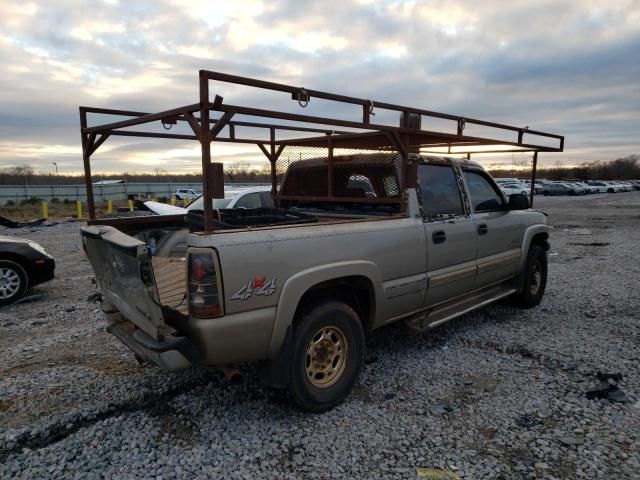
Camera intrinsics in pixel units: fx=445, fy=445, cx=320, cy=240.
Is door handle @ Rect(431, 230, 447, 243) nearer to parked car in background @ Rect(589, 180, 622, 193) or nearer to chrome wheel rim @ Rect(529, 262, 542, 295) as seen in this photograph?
chrome wheel rim @ Rect(529, 262, 542, 295)

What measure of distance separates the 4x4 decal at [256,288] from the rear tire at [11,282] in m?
4.93

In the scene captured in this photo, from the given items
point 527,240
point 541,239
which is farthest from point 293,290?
point 541,239

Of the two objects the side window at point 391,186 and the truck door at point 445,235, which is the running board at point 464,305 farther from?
the side window at point 391,186

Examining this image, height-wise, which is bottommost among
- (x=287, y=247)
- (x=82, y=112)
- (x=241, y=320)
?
(x=241, y=320)

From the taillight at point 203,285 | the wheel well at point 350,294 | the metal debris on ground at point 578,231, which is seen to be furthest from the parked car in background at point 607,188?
the taillight at point 203,285

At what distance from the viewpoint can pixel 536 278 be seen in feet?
19.6

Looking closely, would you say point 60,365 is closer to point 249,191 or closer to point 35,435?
point 35,435

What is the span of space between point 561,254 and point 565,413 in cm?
803

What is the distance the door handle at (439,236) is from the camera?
4031mm

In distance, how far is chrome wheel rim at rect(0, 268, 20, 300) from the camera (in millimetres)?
6004

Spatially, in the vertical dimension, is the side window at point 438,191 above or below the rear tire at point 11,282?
above

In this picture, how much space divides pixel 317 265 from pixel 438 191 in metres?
1.83

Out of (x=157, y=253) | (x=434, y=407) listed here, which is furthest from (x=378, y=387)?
(x=157, y=253)

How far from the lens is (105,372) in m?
3.98
